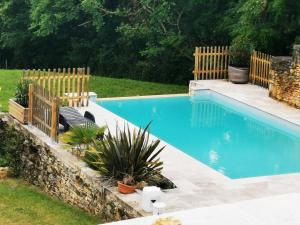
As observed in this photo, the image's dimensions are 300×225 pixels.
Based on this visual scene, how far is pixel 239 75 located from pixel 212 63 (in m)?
1.50

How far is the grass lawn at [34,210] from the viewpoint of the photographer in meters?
11.6

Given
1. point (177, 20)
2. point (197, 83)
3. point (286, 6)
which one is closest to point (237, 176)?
point (197, 83)

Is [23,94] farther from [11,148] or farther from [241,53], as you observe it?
[241,53]

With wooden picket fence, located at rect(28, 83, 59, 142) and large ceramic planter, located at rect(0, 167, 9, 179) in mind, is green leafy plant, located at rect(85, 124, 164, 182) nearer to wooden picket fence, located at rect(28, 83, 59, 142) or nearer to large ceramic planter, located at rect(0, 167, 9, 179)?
wooden picket fence, located at rect(28, 83, 59, 142)

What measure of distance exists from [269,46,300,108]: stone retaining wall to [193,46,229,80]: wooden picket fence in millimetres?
3120

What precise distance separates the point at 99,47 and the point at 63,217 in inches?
894

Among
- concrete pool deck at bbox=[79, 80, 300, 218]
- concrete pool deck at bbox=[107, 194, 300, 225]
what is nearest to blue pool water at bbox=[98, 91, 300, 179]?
concrete pool deck at bbox=[79, 80, 300, 218]

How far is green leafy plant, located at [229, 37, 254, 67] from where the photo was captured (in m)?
22.5

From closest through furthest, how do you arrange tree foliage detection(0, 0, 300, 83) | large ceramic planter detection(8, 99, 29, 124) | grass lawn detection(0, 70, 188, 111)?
large ceramic planter detection(8, 99, 29, 124) < grass lawn detection(0, 70, 188, 111) < tree foliage detection(0, 0, 300, 83)

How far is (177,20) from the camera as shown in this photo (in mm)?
29422

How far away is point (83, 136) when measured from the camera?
13125 millimetres

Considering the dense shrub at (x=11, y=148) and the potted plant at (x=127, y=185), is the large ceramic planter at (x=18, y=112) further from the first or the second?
the potted plant at (x=127, y=185)

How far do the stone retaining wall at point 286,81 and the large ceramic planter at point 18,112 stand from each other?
8268 millimetres

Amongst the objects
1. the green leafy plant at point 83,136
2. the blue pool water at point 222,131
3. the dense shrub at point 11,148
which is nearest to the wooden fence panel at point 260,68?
the blue pool water at point 222,131
